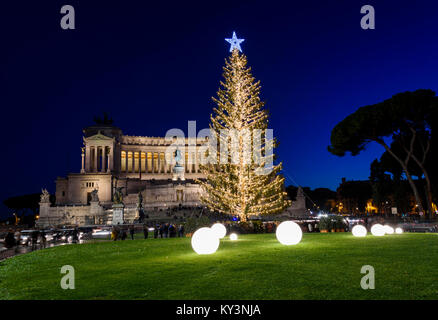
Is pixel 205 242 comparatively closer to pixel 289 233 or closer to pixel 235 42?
pixel 289 233

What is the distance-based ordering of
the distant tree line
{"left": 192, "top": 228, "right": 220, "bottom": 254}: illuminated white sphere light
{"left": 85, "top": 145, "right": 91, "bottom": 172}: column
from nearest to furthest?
1. {"left": 192, "top": 228, "right": 220, "bottom": 254}: illuminated white sphere light
2. the distant tree line
3. {"left": 85, "top": 145, "right": 91, "bottom": 172}: column

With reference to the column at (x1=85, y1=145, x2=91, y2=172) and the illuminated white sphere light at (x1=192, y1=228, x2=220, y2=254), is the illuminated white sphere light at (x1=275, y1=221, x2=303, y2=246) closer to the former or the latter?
the illuminated white sphere light at (x1=192, y1=228, x2=220, y2=254)

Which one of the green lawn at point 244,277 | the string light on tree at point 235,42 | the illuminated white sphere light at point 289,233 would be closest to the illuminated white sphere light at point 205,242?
the green lawn at point 244,277

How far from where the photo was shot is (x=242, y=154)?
2912cm

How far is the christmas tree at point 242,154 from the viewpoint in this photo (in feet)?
94.5

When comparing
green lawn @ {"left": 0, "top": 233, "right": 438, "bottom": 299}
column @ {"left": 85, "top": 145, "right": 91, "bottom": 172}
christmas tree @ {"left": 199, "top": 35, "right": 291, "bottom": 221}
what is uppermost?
column @ {"left": 85, "top": 145, "right": 91, "bottom": 172}

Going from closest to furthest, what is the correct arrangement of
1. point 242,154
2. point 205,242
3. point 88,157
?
point 205,242
point 242,154
point 88,157

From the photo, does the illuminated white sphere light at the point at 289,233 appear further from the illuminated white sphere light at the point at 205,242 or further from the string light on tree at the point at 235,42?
the string light on tree at the point at 235,42

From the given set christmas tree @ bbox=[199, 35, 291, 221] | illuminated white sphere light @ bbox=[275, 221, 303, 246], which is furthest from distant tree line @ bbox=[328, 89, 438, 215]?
illuminated white sphere light @ bbox=[275, 221, 303, 246]

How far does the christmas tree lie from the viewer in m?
28.8

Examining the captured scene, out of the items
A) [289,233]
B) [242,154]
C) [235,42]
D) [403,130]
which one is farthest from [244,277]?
[403,130]

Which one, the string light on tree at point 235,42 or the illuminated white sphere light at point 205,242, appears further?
the string light on tree at point 235,42

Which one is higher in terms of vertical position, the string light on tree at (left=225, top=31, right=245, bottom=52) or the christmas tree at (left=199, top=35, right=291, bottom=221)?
the string light on tree at (left=225, top=31, right=245, bottom=52)

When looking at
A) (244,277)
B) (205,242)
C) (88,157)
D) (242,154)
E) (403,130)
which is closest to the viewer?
(244,277)
